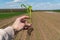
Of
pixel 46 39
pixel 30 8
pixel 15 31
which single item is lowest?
pixel 46 39

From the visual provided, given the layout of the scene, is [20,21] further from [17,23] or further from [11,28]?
[11,28]

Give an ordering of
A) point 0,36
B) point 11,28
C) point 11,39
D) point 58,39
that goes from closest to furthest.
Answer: point 0,36 < point 11,39 < point 11,28 < point 58,39

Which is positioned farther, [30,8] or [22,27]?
[22,27]

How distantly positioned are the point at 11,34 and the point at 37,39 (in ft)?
25.0

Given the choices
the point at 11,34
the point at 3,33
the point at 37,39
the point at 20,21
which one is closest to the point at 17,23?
the point at 20,21

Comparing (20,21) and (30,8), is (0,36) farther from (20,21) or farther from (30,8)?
(20,21)

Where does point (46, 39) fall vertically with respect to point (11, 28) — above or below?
below

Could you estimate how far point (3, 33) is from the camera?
2004 millimetres

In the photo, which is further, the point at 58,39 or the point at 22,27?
the point at 58,39

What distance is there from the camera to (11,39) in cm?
212

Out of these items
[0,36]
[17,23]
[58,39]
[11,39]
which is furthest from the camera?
[58,39]

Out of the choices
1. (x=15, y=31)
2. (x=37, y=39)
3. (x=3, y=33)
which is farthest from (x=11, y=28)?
(x=37, y=39)

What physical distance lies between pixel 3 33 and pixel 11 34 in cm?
18

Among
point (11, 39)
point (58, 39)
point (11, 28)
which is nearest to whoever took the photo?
point (11, 39)
